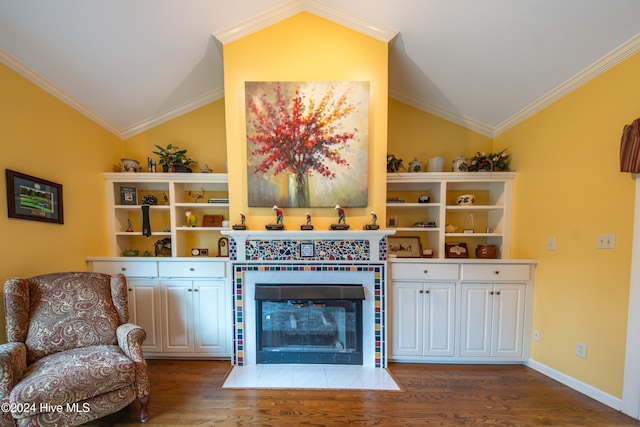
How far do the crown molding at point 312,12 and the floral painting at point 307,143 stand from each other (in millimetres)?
472

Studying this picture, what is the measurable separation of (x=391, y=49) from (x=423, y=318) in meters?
2.68

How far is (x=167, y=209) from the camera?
115 inches

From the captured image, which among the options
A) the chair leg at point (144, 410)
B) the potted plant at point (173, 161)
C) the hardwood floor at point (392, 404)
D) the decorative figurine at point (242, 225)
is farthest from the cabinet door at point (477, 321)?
the potted plant at point (173, 161)

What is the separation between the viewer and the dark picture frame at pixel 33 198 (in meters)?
1.82

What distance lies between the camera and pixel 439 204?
268 cm

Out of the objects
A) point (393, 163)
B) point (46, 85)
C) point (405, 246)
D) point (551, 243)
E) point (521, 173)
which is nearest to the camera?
point (46, 85)

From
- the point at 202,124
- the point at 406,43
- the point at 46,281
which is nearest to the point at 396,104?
the point at 406,43

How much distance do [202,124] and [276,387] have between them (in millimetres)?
2963

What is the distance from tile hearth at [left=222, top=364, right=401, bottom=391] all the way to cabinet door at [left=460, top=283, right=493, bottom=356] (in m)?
0.88

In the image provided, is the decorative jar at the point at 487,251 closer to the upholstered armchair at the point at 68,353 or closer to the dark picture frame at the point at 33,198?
the upholstered armchair at the point at 68,353

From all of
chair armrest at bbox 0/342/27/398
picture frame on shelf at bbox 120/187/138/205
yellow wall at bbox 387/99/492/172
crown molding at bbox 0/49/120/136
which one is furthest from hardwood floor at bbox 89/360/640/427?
crown molding at bbox 0/49/120/136

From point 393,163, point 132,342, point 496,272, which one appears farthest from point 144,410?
point 496,272

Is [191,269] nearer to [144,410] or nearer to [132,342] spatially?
[132,342]

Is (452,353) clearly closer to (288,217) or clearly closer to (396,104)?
(288,217)
